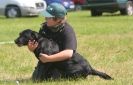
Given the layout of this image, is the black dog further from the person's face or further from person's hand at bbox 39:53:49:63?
the person's face

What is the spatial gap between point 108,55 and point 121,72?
2409 mm

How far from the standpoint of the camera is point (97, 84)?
7.64 meters

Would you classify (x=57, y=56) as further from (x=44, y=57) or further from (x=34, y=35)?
(x=34, y=35)

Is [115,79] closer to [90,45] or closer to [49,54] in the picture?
[49,54]

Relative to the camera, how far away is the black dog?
25.6ft

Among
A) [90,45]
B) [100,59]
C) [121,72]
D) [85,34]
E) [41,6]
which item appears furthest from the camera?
[41,6]

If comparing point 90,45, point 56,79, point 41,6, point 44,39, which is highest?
point 44,39

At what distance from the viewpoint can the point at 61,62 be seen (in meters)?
7.95

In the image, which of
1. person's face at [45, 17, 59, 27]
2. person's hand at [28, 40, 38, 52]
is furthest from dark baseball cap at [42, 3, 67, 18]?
person's hand at [28, 40, 38, 52]

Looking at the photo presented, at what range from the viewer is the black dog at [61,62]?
7.79m

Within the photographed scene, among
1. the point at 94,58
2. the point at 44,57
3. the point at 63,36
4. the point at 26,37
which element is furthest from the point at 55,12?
the point at 94,58

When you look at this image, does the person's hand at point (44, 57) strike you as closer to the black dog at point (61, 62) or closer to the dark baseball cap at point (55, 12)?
the black dog at point (61, 62)

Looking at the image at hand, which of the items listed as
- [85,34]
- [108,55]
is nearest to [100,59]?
[108,55]

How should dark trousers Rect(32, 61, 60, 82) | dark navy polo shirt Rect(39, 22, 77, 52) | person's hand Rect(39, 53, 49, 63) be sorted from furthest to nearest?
1. dark trousers Rect(32, 61, 60, 82)
2. dark navy polo shirt Rect(39, 22, 77, 52)
3. person's hand Rect(39, 53, 49, 63)
